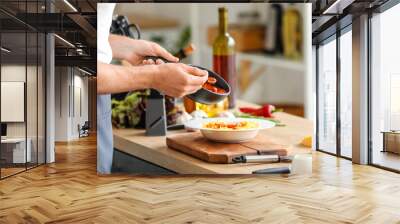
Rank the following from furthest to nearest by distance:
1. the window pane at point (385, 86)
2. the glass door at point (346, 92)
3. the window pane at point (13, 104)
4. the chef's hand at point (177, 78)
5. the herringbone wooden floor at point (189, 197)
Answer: the glass door at point (346, 92)
the window pane at point (385, 86)
the window pane at point (13, 104)
the chef's hand at point (177, 78)
the herringbone wooden floor at point (189, 197)

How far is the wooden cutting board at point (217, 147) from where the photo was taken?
3.63 m

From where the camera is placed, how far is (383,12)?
4.98m

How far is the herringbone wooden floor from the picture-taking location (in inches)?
108

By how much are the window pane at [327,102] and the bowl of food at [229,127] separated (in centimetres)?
203

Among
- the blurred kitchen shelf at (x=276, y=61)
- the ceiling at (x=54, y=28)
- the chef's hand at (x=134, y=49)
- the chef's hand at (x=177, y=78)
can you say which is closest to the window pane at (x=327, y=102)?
the blurred kitchen shelf at (x=276, y=61)

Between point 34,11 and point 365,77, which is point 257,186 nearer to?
point 365,77

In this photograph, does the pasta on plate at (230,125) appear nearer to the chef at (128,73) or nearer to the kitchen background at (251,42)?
the kitchen background at (251,42)

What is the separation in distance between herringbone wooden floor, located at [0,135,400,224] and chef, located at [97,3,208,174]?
0.47 meters

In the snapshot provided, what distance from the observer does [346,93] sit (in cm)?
553

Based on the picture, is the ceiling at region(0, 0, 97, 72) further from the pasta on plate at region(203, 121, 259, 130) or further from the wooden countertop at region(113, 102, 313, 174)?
the pasta on plate at region(203, 121, 259, 130)

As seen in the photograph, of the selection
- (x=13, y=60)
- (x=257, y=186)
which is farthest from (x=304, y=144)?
(x=13, y=60)

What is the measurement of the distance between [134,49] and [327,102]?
2912mm

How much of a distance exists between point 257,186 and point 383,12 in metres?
2.64

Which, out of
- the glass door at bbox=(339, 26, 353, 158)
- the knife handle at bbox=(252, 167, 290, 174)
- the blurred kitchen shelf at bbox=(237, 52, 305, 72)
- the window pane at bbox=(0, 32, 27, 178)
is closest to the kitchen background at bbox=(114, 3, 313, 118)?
the blurred kitchen shelf at bbox=(237, 52, 305, 72)
